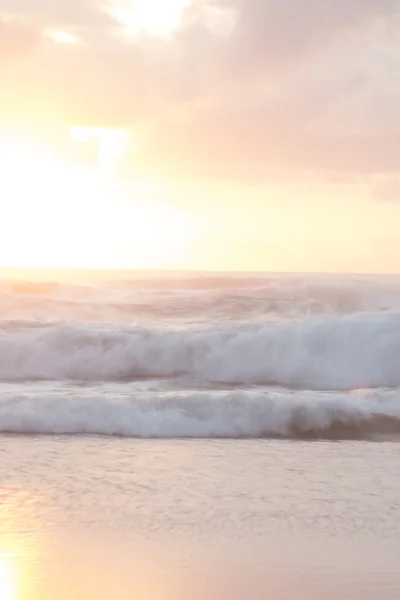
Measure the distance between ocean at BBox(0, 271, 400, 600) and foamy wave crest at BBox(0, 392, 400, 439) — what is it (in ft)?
0.05

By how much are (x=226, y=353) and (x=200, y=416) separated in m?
3.84

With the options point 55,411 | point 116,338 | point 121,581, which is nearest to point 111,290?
point 116,338

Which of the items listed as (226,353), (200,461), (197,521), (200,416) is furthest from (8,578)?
(226,353)

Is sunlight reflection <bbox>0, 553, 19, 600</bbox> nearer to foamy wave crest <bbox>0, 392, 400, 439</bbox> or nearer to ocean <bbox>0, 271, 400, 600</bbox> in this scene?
ocean <bbox>0, 271, 400, 600</bbox>

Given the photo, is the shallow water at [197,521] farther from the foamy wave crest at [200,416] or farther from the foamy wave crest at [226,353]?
the foamy wave crest at [226,353]

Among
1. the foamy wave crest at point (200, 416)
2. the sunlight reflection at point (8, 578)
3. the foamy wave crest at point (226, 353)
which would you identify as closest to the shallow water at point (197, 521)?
the sunlight reflection at point (8, 578)

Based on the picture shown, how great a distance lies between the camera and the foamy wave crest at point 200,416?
688 cm

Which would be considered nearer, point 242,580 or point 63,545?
point 242,580

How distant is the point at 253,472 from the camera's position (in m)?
5.46

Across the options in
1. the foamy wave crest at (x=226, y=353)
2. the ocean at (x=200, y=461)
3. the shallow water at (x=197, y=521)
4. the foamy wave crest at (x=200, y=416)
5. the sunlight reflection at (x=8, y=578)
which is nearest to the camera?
the sunlight reflection at (x=8, y=578)

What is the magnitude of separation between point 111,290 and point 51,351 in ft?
40.2

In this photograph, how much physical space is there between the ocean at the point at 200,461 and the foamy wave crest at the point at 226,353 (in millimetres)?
28

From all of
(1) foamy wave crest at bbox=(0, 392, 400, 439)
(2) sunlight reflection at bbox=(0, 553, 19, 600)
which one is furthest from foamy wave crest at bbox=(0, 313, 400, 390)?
(2) sunlight reflection at bbox=(0, 553, 19, 600)

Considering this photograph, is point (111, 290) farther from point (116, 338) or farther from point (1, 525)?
point (1, 525)
